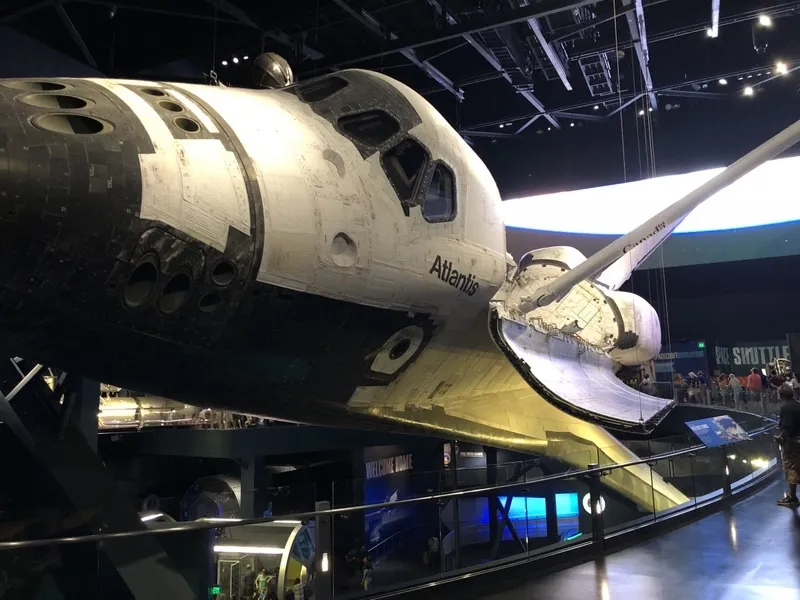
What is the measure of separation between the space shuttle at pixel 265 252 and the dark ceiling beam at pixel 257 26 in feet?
18.7

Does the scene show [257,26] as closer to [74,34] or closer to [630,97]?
[74,34]

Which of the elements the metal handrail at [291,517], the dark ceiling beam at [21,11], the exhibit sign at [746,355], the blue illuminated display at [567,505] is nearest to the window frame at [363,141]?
the metal handrail at [291,517]

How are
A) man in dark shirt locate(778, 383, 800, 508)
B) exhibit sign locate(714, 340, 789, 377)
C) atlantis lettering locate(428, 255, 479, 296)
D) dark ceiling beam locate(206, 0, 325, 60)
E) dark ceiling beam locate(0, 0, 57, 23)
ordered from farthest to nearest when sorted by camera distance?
exhibit sign locate(714, 340, 789, 377) → dark ceiling beam locate(206, 0, 325, 60) → dark ceiling beam locate(0, 0, 57, 23) → man in dark shirt locate(778, 383, 800, 508) → atlantis lettering locate(428, 255, 479, 296)

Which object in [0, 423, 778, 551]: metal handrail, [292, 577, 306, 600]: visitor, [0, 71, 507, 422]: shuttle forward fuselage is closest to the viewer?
[0, 71, 507, 422]: shuttle forward fuselage

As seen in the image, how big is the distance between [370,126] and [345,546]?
107 inches

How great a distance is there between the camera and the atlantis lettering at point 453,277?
4.16 meters

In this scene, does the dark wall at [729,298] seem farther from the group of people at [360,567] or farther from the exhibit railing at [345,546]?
the group of people at [360,567]

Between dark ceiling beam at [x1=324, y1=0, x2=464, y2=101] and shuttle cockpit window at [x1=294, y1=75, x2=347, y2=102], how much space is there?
18.3ft

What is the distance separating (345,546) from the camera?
13.2 ft

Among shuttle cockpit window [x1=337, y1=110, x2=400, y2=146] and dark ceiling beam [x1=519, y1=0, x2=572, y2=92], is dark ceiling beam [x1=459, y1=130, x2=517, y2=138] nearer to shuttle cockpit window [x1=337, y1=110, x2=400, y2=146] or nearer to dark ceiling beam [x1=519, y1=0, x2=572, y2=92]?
dark ceiling beam [x1=519, y1=0, x2=572, y2=92]

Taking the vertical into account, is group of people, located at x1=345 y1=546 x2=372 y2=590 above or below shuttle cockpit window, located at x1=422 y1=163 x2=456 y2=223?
below

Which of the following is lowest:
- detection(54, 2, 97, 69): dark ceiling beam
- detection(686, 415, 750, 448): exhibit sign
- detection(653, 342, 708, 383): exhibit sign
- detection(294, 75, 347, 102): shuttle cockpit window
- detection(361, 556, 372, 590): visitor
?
detection(361, 556, 372, 590): visitor

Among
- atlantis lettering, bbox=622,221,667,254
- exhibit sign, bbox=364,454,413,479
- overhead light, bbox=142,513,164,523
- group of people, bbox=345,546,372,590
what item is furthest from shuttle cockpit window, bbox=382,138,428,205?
exhibit sign, bbox=364,454,413,479

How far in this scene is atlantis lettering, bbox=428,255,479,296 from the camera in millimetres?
4164
